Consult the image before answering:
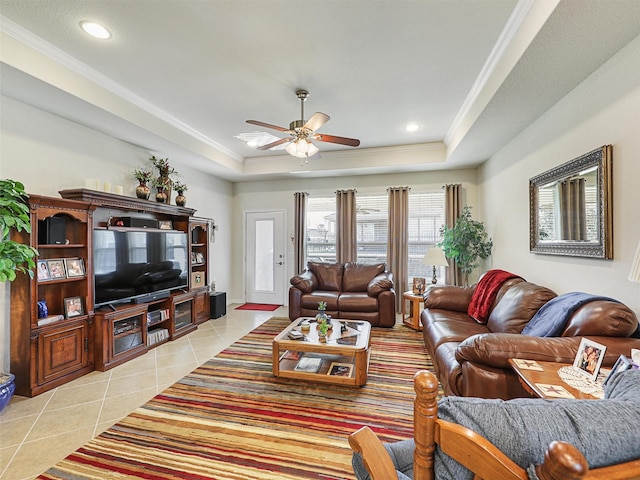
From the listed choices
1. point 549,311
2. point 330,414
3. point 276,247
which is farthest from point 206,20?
point 276,247

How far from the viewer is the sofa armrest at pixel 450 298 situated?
3.69m

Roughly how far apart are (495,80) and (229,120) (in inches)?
119

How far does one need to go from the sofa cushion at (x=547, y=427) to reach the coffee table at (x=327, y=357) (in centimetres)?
209

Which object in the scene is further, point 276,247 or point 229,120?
point 276,247

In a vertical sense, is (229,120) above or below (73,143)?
above

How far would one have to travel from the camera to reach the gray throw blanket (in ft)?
6.56

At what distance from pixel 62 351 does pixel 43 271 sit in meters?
0.77

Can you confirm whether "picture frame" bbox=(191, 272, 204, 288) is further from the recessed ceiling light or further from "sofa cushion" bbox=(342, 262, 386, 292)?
the recessed ceiling light

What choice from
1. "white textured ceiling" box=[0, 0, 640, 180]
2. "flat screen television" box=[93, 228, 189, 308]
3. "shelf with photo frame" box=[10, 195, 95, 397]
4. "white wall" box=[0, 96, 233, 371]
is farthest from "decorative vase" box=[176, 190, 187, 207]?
"shelf with photo frame" box=[10, 195, 95, 397]

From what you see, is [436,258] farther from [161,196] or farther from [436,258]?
[161,196]

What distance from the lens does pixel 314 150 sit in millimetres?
3160

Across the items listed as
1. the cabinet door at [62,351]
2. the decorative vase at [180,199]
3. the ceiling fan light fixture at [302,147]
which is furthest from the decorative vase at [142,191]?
the ceiling fan light fixture at [302,147]

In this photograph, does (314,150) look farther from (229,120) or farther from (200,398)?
(200,398)

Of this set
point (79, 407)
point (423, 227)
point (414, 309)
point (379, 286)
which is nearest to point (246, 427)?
point (79, 407)
